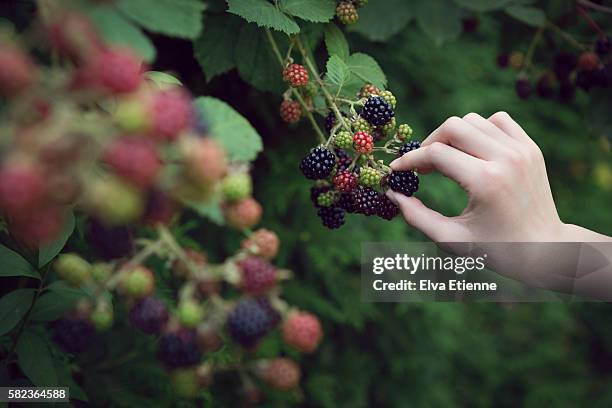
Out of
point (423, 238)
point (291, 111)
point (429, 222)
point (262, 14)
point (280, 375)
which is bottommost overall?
point (423, 238)

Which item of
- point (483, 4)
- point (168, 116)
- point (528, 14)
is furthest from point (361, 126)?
point (528, 14)

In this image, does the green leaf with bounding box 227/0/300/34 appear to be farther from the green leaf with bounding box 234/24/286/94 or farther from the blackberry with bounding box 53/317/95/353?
the blackberry with bounding box 53/317/95/353

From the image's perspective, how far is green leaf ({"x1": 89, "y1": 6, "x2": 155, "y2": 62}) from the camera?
2.23ft

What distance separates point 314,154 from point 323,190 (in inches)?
5.6

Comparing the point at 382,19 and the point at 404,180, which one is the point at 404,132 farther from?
the point at 382,19

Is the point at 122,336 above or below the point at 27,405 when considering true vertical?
below

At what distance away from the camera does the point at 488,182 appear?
1.14 meters

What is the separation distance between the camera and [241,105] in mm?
2029

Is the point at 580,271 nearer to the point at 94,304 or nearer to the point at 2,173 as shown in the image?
the point at 94,304

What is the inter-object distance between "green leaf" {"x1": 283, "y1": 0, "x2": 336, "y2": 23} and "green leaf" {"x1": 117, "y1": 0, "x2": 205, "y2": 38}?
505 millimetres

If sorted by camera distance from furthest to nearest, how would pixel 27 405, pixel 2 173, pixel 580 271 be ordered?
pixel 580 271, pixel 27 405, pixel 2 173

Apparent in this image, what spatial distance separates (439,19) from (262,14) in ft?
3.20

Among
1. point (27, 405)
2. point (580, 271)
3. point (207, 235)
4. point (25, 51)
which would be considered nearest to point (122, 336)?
point (27, 405)

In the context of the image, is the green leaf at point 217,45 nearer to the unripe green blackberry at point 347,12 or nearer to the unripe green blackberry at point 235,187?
the unripe green blackberry at point 347,12
